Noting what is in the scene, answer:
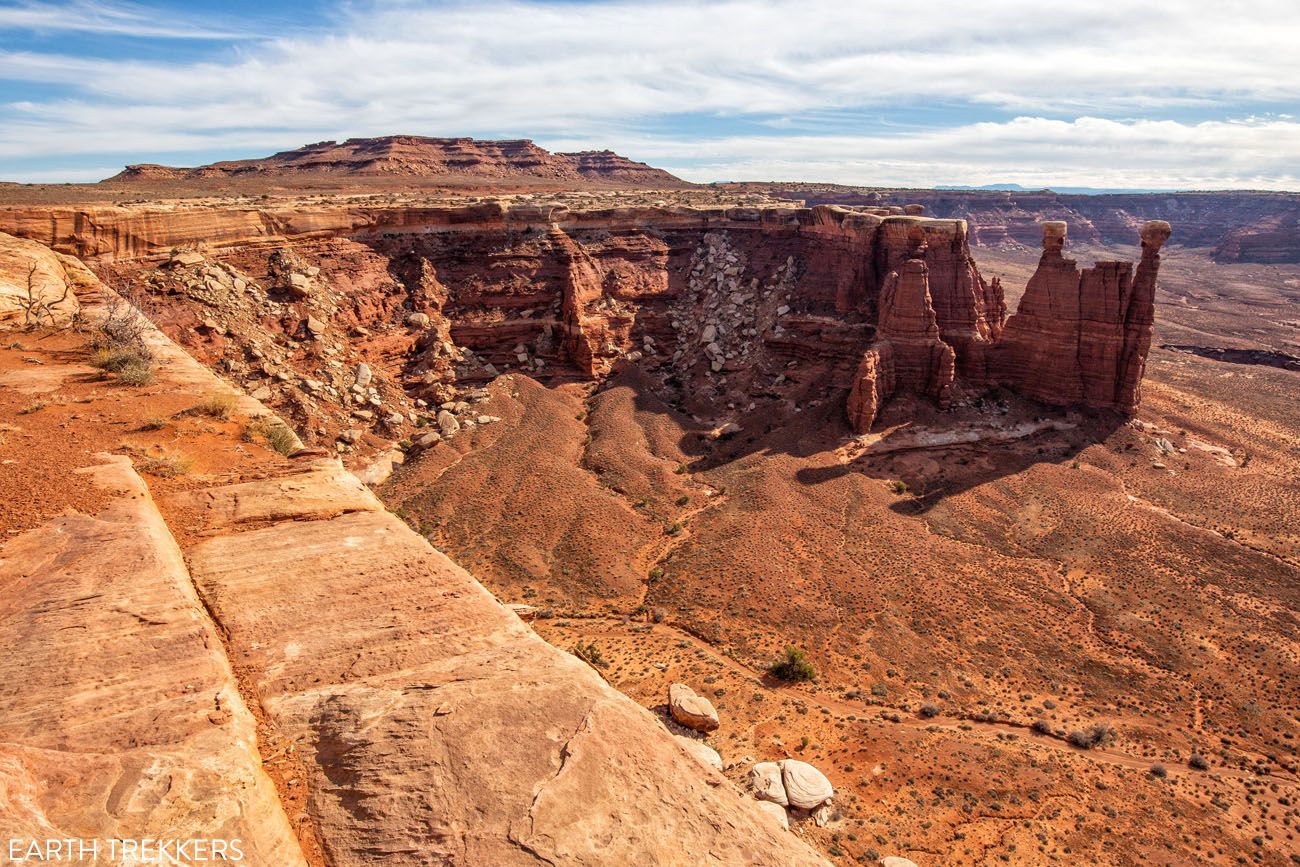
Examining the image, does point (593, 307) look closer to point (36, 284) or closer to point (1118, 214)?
point (36, 284)

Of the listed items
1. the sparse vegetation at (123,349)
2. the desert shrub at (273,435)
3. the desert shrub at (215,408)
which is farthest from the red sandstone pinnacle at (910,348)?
the sparse vegetation at (123,349)

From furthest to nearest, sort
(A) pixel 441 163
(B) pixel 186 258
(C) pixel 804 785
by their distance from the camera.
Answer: (A) pixel 441 163, (B) pixel 186 258, (C) pixel 804 785

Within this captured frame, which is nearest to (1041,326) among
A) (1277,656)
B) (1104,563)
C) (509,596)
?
(1104,563)

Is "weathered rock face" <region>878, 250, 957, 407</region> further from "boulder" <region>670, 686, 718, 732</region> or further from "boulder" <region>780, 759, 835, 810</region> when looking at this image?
"boulder" <region>780, 759, 835, 810</region>

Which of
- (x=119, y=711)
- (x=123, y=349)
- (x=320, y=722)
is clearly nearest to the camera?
(x=119, y=711)

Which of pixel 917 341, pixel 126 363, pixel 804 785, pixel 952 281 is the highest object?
pixel 952 281

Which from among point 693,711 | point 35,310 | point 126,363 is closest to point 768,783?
point 693,711

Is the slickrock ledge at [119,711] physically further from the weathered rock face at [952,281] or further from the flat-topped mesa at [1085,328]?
the flat-topped mesa at [1085,328]
